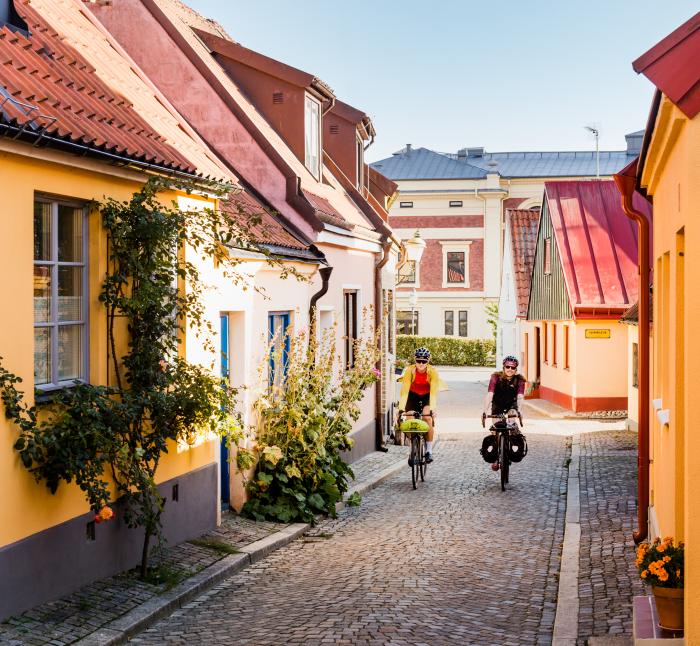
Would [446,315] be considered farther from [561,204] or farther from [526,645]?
[526,645]

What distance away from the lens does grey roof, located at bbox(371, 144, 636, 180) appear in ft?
194

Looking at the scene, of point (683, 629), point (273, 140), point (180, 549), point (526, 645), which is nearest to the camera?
point (683, 629)

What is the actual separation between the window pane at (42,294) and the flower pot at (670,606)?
4.35 meters

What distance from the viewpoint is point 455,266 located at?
57469 millimetres

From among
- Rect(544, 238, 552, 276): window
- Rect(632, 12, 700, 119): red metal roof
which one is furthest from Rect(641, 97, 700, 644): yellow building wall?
Rect(544, 238, 552, 276): window

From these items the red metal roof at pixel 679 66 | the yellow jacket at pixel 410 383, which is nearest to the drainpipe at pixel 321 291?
the yellow jacket at pixel 410 383

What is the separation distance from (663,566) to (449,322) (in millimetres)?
51694

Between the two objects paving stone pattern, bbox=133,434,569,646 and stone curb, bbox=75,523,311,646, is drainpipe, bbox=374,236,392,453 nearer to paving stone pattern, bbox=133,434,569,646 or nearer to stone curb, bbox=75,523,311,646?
paving stone pattern, bbox=133,434,569,646

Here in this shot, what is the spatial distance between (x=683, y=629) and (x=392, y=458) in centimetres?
1283

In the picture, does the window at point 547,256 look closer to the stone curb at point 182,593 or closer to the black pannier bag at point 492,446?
the black pannier bag at point 492,446

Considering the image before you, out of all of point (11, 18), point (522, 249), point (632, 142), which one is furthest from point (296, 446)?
point (632, 142)

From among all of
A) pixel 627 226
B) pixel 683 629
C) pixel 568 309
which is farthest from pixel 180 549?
pixel 627 226

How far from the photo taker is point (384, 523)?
12156 millimetres

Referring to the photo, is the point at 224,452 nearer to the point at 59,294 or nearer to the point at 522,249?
the point at 59,294
